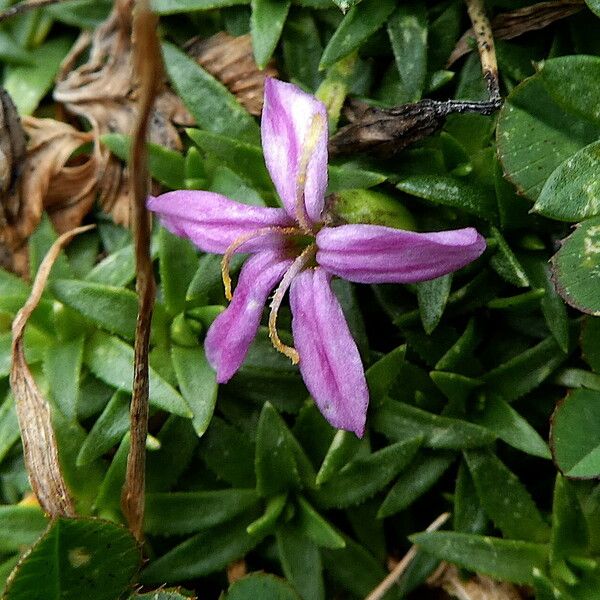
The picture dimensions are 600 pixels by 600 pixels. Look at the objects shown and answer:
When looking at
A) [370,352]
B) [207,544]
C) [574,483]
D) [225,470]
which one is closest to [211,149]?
[370,352]

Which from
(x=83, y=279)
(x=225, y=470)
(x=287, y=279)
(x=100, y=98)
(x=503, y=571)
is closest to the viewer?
(x=287, y=279)

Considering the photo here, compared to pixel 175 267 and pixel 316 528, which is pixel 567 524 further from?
pixel 175 267

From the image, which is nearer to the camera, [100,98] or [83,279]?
[83,279]

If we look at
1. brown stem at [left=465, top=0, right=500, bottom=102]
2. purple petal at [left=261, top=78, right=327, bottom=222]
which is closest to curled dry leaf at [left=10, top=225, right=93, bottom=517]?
purple petal at [left=261, top=78, right=327, bottom=222]

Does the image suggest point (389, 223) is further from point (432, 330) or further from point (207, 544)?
point (207, 544)

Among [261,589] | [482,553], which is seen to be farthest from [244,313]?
[482,553]

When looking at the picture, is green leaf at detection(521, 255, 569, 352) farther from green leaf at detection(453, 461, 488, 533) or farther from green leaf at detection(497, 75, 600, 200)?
green leaf at detection(453, 461, 488, 533)

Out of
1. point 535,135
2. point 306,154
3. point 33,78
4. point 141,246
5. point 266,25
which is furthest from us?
point 33,78
